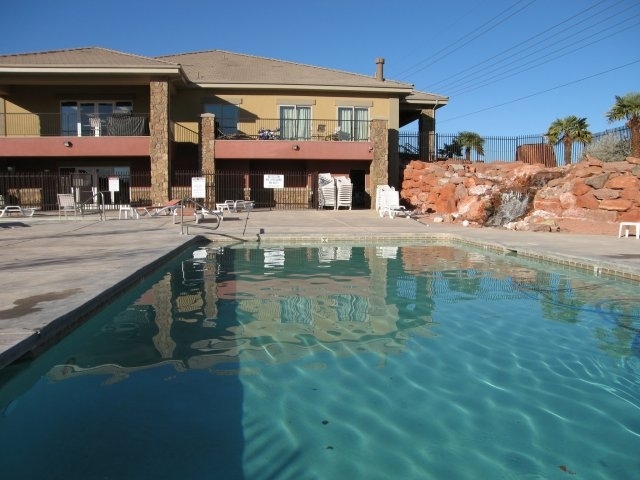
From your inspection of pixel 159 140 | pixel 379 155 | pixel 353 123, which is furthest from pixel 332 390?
pixel 353 123

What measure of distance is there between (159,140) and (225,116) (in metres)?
4.00

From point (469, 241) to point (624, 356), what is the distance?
28.1 ft

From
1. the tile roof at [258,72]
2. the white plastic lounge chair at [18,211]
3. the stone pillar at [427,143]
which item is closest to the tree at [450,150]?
the stone pillar at [427,143]

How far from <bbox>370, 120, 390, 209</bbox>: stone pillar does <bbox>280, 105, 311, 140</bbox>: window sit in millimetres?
3343

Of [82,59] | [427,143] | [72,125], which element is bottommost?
[427,143]

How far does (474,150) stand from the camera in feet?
110

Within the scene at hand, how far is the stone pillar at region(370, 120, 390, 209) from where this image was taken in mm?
24297

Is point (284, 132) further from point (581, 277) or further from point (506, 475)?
Result: point (506, 475)

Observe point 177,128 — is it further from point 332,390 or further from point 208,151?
point 332,390

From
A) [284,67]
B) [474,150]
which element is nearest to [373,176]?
[284,67]

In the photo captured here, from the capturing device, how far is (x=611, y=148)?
73.3 ft

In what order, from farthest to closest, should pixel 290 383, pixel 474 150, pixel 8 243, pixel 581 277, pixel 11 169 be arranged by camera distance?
pixel 474 150 < pixel 11 169 < pixel 8 243 < pixel 581 277 < pixel 290 383

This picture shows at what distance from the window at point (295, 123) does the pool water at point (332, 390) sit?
19191 mm

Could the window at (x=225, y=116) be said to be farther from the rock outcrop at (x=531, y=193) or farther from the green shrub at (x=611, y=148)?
the green shrub at (x=611, y=148)
